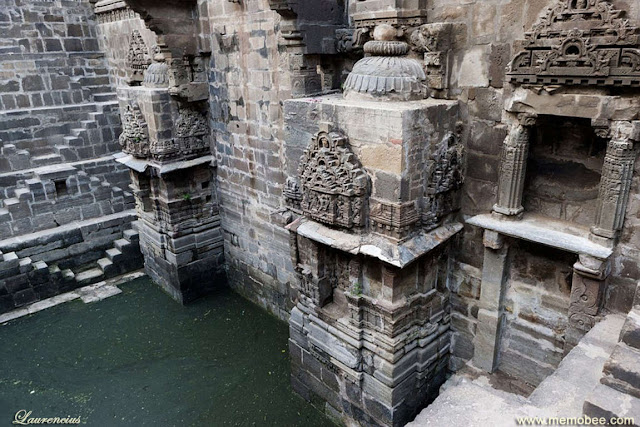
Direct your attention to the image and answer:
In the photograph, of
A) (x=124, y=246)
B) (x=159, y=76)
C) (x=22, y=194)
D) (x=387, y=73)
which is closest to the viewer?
(x=387, y=73)

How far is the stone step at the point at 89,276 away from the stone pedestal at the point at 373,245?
482 cm

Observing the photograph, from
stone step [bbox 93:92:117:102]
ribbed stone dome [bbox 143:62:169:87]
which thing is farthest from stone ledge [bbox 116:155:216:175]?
stone step [bbox 93:92:117:102]

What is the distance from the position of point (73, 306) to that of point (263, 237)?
3.44 meters

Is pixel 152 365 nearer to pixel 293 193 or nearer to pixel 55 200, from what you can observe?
pixel 293 193

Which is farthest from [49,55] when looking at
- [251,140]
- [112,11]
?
[251,140]

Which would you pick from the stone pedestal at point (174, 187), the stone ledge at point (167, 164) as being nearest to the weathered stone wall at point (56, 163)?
the stone pedestal at point (174, 187)

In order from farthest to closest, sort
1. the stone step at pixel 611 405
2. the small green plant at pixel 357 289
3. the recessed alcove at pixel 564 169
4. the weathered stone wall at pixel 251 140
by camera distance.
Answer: the weathered stone wall at pixel 251 140
the small green plant at pixel 357 289
the recessed alcove at pixel 564 169
the stone step at pixel 611 405

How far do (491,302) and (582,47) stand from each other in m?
2.25

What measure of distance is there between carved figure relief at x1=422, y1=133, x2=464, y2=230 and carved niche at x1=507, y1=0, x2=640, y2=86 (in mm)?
820

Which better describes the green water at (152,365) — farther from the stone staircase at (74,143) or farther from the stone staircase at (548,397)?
the stone staircase at (74,143)

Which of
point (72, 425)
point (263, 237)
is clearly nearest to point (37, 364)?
point (72, 425)

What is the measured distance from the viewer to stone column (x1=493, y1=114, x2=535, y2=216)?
367 cm

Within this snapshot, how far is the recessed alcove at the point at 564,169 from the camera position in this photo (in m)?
3.57

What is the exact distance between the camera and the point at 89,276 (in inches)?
328
